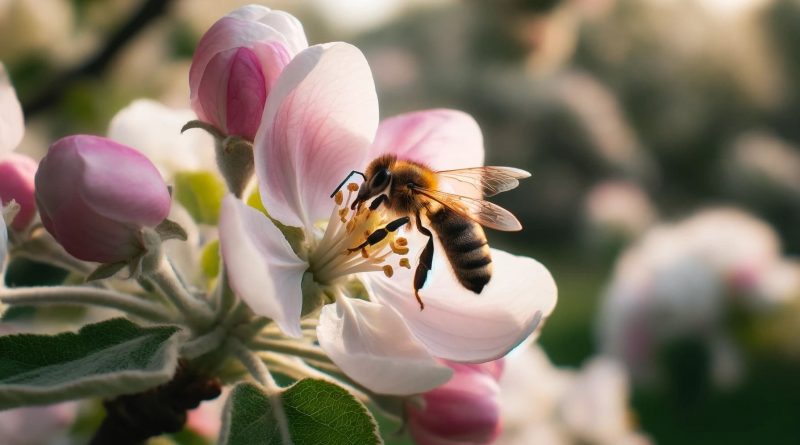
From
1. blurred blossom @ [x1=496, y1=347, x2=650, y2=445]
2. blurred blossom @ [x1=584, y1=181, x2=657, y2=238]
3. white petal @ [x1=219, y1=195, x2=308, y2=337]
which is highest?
white petal @ [x1=219, y1=195, x2=308, y2=337]

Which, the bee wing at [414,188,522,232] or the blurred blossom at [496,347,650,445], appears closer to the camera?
the bee wing at [414,188,522,232]

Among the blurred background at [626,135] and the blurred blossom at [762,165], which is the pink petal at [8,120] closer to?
the blurred background at [626,135]

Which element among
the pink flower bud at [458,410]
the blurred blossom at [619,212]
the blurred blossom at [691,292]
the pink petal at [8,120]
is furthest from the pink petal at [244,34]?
the blurred blossom at [619,212]

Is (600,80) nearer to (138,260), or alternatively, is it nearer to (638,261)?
(638,261)

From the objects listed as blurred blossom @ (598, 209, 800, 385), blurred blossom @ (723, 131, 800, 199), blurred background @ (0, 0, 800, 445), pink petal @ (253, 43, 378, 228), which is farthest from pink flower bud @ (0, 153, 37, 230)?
blurred blossom @ (723, 131, 800, 199)

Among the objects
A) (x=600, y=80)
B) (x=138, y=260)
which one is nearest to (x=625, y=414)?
(x=138, y=260)

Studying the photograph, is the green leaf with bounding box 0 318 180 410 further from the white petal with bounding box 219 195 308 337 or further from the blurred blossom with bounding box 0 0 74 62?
the blurred blossom with bounding box 0 0 74 62
